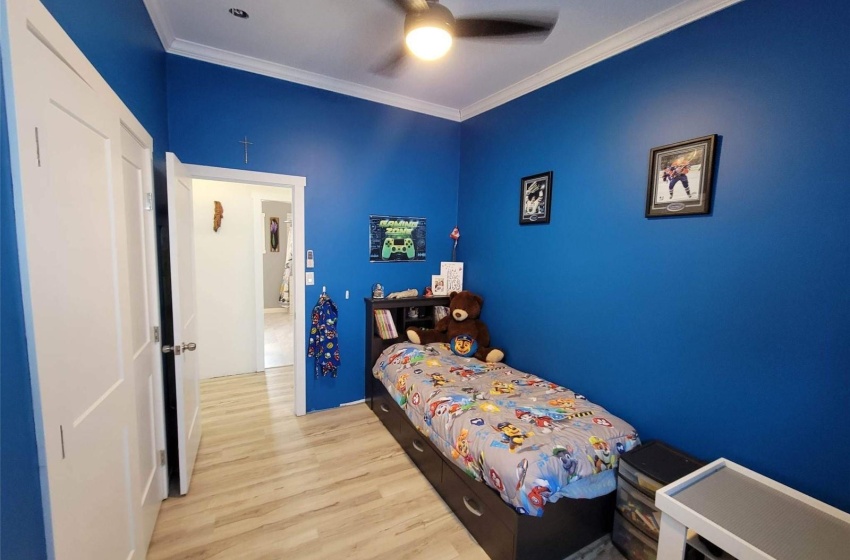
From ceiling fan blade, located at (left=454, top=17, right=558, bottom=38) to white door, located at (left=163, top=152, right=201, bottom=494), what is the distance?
1.68 meters

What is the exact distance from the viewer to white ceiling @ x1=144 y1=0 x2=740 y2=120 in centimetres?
188

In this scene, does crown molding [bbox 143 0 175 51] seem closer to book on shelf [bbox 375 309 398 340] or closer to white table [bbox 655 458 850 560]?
book on shelf [bbox 375 309 398 340]

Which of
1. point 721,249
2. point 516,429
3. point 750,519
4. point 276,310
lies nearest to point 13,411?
point 516,429

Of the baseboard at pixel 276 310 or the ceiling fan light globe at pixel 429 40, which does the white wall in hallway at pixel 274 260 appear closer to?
the baseboard at pixel 276 310

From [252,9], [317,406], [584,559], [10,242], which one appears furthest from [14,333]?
[317,406]

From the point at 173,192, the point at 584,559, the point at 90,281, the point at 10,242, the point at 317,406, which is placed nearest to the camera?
the point at 10,242

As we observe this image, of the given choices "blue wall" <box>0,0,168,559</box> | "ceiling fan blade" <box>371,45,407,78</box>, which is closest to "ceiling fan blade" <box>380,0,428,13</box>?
"ceiling fan blade" <box>371,45,407,78</box>

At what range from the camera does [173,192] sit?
189cm

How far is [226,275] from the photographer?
12.3ft

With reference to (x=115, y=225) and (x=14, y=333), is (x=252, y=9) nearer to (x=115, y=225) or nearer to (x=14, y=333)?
→ (x=115, y=225)

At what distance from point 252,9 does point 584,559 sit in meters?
3.44

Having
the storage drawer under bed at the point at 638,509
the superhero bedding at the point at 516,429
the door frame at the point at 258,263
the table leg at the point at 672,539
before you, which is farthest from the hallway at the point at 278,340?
the table leg at the point at 672,539

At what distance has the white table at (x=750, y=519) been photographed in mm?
1126

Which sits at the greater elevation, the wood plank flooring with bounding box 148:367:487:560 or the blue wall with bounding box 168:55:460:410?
the blue wall with bounding box 168:55:460:410
